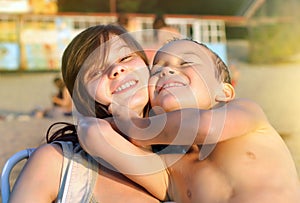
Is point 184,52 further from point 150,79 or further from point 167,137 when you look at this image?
point 167,137

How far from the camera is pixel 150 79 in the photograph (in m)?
1.47

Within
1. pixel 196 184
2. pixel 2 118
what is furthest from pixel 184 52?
pixel 2 118

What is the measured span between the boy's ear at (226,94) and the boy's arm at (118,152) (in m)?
0.24

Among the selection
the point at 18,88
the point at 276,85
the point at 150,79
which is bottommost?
the point at 18,88

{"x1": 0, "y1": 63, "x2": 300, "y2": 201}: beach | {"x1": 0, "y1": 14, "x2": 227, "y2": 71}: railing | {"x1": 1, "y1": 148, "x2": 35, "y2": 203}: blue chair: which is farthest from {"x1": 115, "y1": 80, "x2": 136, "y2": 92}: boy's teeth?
{"x1": 0, "y1": 14, "x2": 227, "y2": 71}: railing

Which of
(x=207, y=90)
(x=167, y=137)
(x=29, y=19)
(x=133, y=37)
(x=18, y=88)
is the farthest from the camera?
(x=29, y=19)

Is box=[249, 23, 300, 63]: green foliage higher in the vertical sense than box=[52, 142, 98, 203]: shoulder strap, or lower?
lower

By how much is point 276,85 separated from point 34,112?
458 centimetres

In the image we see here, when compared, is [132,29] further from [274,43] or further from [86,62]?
[86,62]

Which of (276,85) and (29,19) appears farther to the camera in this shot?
(29,19)

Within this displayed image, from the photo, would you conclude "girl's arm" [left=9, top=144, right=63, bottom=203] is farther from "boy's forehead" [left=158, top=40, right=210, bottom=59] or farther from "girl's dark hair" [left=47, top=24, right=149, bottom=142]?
"boy's forehead" [left=158, top=40, right=210, bottom=59]

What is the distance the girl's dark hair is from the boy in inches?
4.3

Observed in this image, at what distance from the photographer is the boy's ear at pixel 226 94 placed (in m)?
1.51

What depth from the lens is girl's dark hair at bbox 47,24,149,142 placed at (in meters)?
1.52
